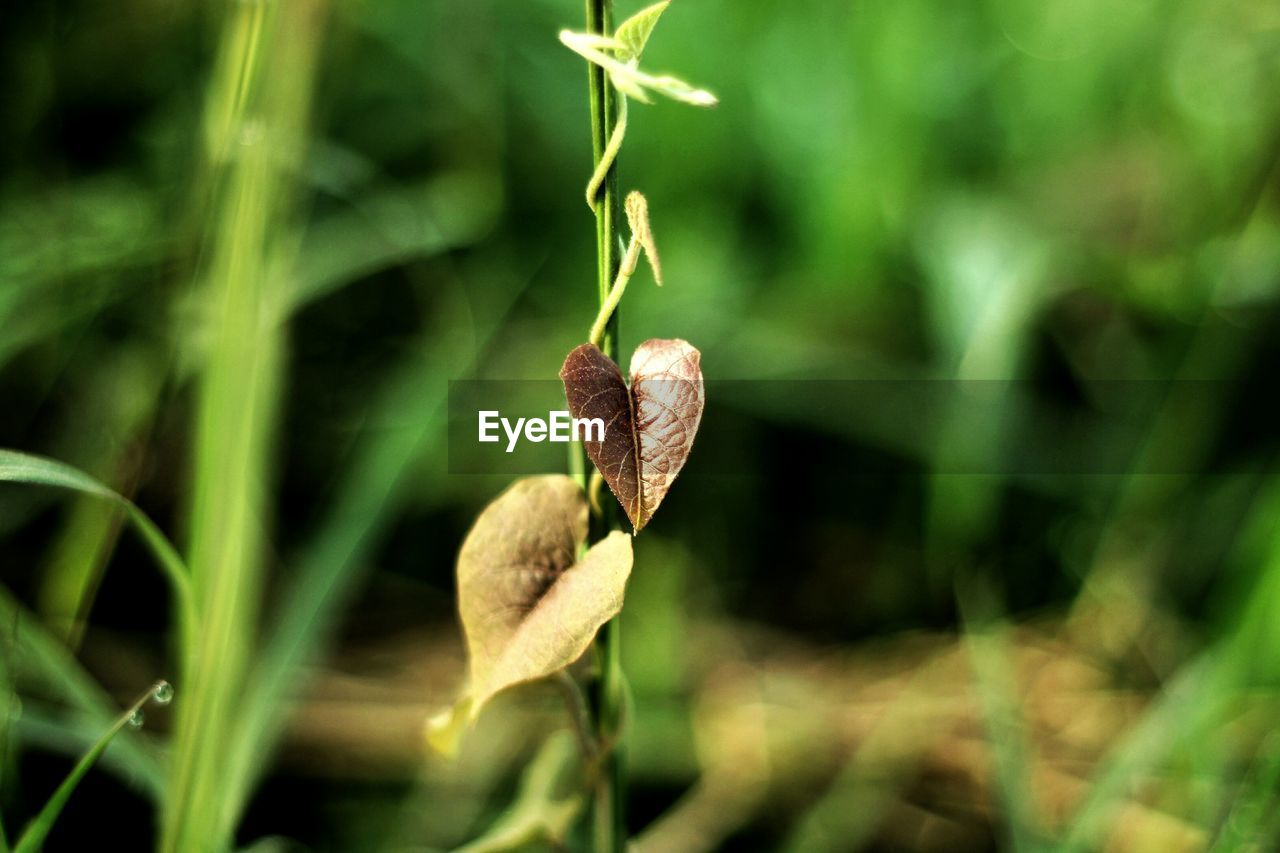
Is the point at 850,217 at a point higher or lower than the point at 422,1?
lower

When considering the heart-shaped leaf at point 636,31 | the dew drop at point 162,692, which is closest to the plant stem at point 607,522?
the heart-shaped leaf at point 636,31

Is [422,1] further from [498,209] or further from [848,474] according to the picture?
[848,474]

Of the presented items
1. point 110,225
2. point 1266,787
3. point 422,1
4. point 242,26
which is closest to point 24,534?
point 110,225

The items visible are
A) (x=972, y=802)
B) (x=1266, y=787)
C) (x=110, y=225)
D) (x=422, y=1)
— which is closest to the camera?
(x=1266, y=787)

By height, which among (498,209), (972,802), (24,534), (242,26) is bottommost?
(972,802)

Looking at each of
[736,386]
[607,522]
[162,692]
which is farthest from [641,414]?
[736,386]

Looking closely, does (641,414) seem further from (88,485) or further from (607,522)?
(88,485)
